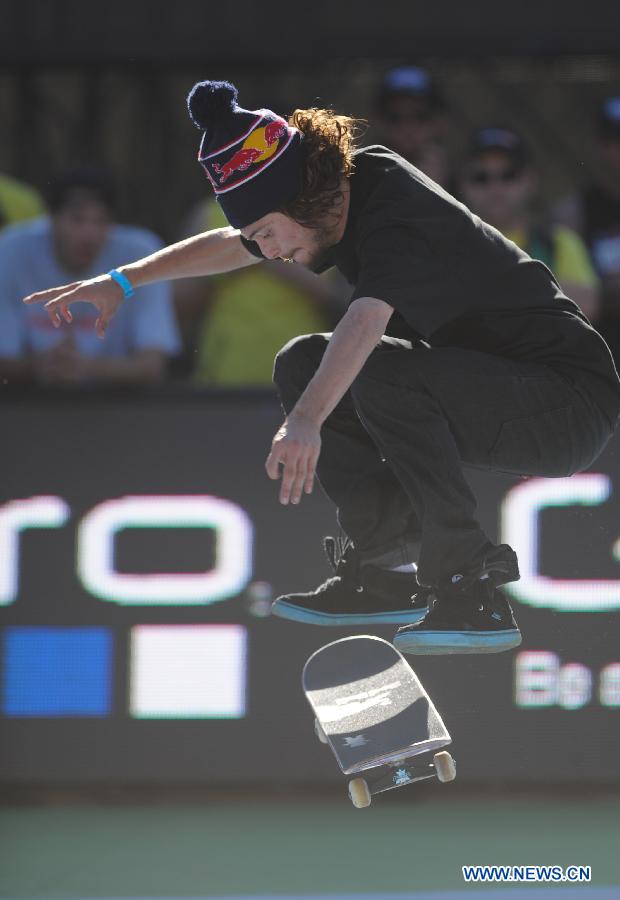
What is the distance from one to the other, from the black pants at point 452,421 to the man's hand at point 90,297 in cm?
50

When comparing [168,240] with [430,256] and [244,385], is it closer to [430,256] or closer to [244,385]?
[244,385]

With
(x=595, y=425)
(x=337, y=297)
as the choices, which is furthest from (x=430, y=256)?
(x=337, y=297)

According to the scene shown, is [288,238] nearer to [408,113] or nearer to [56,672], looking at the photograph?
[408,113]

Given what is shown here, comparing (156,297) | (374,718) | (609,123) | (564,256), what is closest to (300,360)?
(374,718)

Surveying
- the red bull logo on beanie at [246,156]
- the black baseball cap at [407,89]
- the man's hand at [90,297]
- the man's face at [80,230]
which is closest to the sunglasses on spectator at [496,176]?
the black baseball cap at [407,89]

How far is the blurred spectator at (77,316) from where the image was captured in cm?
700

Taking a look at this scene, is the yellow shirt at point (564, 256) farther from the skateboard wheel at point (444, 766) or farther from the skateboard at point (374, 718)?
the skateboard wheel at point (444, 766)

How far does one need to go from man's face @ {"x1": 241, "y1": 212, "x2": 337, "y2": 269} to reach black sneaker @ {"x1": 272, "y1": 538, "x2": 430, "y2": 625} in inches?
38.2

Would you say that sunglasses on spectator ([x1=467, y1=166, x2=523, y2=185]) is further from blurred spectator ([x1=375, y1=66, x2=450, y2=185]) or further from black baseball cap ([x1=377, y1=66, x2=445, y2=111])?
black baseball cap ([x1=377, y1=66, x2=445, y2=111])

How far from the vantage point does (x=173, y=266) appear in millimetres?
4902

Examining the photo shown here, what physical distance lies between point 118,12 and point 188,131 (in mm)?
885

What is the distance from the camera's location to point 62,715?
7105mm

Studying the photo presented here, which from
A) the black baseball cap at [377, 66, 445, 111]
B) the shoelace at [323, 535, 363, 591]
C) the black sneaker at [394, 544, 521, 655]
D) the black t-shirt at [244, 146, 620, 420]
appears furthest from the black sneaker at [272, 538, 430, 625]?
the black baseball cap at [377, 66, 445, 111]

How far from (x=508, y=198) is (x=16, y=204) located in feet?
7.59
